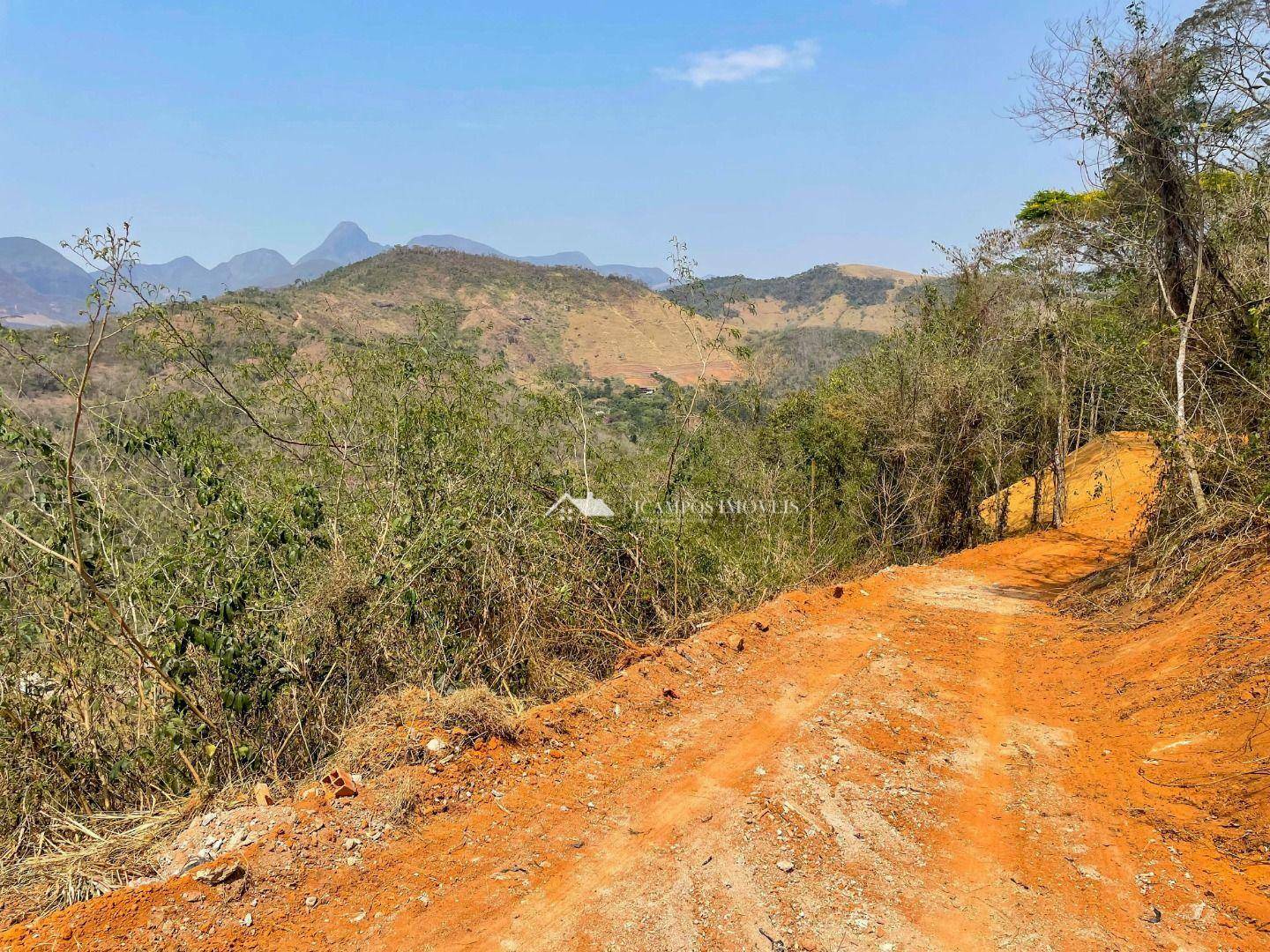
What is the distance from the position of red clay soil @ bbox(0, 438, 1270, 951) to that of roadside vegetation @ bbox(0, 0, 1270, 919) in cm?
79

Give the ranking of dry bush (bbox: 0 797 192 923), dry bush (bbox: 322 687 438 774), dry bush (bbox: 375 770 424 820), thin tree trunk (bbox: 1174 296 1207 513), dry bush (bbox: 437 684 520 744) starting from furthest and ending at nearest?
thin tree trunk (bbox: 1174 296 1207 513) → dry bush (bbox: 437 684 520 744) → dry bush (bbox: 322 687 438 774) → dry bush (bbox: 375 770 424 820) → dry bush (bbox: 0 797 192 923)

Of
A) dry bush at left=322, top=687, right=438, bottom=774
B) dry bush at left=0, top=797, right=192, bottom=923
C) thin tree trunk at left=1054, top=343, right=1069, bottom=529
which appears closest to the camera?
dry bush at left=0, top=797, right=192, bottom=923

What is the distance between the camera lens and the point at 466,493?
6.23 meters

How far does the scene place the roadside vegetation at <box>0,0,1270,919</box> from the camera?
4.19 m

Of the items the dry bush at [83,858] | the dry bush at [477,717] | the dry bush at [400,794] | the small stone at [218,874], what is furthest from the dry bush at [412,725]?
the small stone at [218,874]

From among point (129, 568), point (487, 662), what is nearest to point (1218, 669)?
point (487, 662)

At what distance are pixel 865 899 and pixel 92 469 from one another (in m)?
6.26

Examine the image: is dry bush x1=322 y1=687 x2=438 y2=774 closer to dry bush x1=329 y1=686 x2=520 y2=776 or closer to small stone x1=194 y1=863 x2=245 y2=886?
dry bush x1=329 y1=686 x2=520 y2=776

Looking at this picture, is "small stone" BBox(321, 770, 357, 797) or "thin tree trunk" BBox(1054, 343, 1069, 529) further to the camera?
"thin tree trunk" BBox(1054, 343, 1069, 529)

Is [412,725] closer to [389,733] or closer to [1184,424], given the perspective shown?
[389,733]

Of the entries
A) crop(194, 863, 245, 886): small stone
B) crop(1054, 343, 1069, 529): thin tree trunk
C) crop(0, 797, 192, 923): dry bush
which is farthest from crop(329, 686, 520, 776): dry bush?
crop(1054, 343, 1069, 529): thin tree trunk

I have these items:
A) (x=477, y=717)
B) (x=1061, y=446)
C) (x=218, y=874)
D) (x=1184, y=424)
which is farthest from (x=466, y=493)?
(x=1061, y=446)

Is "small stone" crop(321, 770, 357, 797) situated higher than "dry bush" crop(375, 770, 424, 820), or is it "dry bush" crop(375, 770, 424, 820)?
"small stone" crop(321, 770, 357, 797)

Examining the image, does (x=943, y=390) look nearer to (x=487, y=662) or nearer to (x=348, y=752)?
Result: (x=487, y=662)
